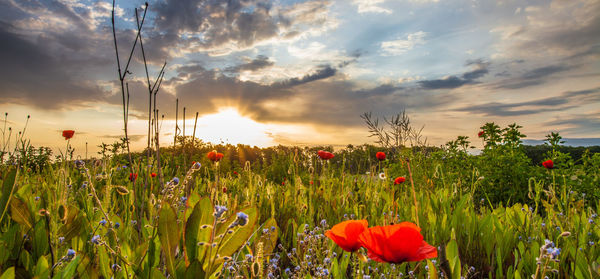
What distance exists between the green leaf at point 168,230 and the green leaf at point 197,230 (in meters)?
0.04

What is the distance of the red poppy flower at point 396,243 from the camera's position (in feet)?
3.61

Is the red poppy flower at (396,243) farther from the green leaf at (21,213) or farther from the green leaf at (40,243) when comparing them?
the green leaf at (21,213)

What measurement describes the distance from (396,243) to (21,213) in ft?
6.51

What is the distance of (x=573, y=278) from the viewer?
199 cm

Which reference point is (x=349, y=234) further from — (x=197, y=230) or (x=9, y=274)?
(x=9, y=274)

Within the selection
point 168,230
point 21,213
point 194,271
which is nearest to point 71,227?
point 21,213

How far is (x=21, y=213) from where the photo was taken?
187 centimetres

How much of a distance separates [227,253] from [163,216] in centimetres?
27

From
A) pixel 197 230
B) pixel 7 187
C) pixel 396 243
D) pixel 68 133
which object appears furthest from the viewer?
pixel 68 133

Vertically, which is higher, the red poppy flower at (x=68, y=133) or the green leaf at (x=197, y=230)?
the red poppy flower at (x=68, y=133)

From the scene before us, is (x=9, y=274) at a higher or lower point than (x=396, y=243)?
lower

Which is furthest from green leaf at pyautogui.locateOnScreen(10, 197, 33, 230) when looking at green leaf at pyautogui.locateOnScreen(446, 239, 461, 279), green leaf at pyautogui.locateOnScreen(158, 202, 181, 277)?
Answer: green leaf at pyautogui.locateOnScreen(446, 239, 461, 279)

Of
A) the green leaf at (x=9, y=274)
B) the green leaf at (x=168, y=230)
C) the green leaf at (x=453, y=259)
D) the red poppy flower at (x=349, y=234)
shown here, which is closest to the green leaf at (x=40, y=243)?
the green leaf at (x=9, y=274)

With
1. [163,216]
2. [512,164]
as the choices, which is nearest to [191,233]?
[163,216]
